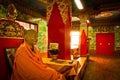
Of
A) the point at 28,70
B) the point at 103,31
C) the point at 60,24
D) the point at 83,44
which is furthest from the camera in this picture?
the point at 103,31

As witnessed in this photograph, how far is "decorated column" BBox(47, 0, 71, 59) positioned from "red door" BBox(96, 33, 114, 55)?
841cm

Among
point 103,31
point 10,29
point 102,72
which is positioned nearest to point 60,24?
point 10,29

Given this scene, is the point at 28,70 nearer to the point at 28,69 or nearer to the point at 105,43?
the point at 28,69

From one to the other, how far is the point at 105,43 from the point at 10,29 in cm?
1033

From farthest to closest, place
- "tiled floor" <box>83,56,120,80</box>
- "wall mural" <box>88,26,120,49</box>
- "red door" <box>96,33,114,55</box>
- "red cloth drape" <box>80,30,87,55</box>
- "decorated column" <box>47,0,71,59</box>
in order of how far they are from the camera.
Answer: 1. "red door" <box>96,33,114,55</box>
2. "wall mural" <box>88,26,120,49</box>
3. "red cloth drape" <box>80,30,87,55</box>
4. "tiled floor" <box>83,56,120,80</box>
5. "decorated column" <box>47,0,71,59</box>

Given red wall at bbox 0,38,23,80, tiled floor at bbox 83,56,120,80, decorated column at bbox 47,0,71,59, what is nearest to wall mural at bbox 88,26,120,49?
tiled floor at bbox 83,56,120,80

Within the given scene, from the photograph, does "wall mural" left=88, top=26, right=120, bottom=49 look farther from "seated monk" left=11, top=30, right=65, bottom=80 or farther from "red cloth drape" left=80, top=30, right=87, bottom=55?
"seated monk" left=11, top=30, right=65, bottom=80

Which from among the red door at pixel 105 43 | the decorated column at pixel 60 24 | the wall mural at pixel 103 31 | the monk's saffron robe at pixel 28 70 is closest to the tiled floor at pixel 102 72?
the decorated column at pixel 60 24

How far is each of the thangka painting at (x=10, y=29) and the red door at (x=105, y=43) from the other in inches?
390

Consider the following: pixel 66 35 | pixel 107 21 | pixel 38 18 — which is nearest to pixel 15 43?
pixel 66 35

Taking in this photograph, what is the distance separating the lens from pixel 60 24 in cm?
382

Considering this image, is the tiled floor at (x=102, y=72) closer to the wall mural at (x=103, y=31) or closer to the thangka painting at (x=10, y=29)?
the thangka painting at (x=10, y=29)

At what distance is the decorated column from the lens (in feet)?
12.3

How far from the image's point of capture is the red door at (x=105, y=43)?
11.3 metres
